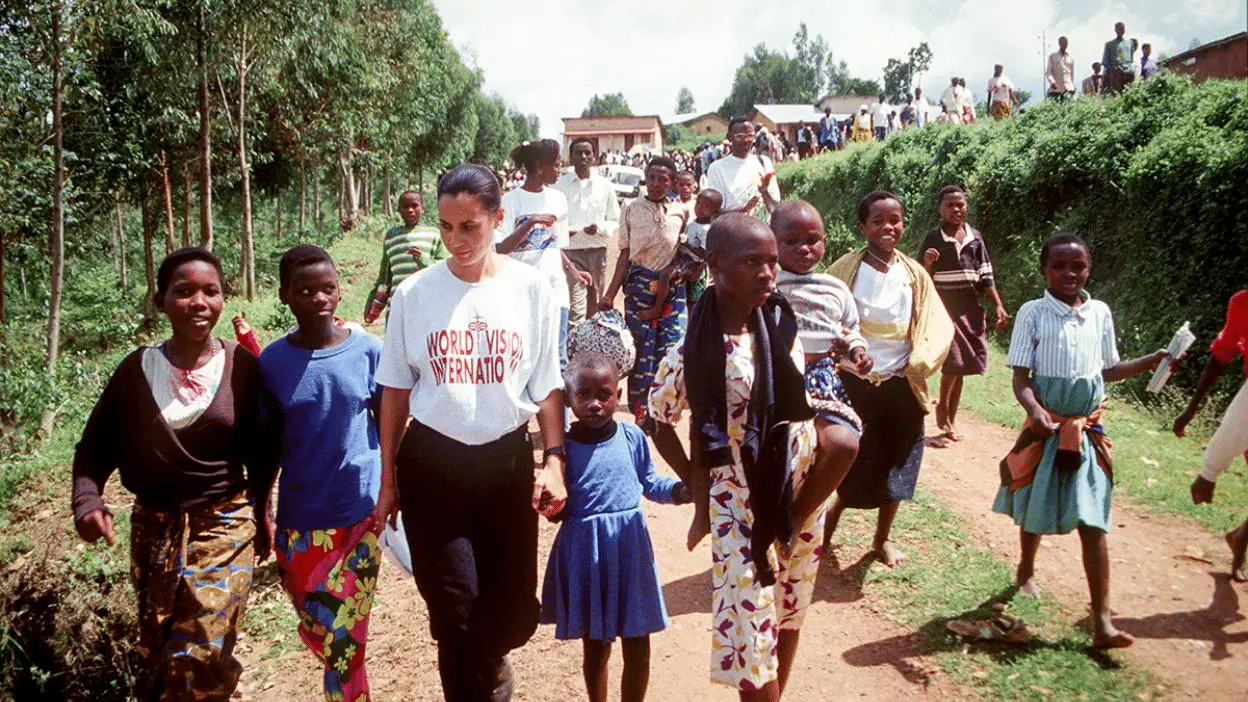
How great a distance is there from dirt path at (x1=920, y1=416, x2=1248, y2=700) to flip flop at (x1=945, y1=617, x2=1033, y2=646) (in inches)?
18.2

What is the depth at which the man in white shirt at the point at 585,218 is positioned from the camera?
7137 mm

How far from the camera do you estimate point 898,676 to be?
12.1ft

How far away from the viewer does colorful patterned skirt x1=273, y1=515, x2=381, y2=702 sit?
9.75 feet

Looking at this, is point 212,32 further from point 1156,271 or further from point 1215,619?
point 1215,619

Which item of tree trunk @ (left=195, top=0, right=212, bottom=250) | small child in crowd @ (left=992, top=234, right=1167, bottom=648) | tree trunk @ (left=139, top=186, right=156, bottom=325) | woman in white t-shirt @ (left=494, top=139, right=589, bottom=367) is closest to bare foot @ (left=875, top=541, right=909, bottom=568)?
small child in crowd @ (left=992, top=234, right=1167, bottom=648)

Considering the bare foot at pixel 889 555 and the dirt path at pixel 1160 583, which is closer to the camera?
the dirt path at pixel 1160 583

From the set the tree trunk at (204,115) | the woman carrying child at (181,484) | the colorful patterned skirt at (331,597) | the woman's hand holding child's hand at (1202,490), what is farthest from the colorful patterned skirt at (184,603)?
the tree trunk at (204,115)

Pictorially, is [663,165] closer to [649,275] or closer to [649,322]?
[649,275]

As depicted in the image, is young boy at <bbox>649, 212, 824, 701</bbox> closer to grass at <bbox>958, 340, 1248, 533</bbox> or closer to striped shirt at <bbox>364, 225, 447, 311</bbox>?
striped shirt at <bbox>364, 225, 447, 311</bbox>

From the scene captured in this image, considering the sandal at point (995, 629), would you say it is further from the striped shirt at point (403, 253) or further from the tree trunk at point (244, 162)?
the tree trunk at point (244, 162)

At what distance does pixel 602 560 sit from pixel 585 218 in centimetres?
490

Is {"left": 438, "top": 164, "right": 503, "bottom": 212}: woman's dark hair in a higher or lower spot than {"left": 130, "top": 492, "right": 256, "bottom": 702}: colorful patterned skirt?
higher

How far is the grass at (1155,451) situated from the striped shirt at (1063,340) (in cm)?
229

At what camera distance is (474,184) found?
8.63 feet
